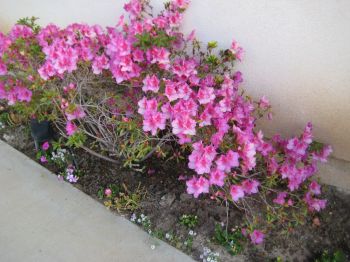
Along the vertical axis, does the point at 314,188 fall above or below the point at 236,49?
below

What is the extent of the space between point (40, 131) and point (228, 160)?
1.63 metres

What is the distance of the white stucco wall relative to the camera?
2.17m

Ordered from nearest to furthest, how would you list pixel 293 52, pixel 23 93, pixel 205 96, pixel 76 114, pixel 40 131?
1. pixel 205 96
2. pixel 293 52
3. pixel 76 114
4. pixel 23 93
5. pixel 40 131

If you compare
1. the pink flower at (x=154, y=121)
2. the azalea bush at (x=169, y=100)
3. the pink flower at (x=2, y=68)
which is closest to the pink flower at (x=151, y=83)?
the azalea bush at (x=169, y=100)

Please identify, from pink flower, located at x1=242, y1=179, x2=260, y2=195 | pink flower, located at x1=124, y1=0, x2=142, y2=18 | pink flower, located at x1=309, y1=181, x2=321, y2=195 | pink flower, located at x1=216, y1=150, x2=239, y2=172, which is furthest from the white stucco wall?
pink flower, located at x1=216, y1=150, x2=239, y2=172

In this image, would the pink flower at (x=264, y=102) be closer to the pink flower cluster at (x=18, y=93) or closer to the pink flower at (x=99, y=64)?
the pink flower at (x=99, y=64)

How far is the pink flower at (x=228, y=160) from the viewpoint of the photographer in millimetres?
2117

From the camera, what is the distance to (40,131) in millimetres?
2979

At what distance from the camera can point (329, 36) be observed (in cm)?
216

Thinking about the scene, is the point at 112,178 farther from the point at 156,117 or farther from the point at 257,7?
the point at 257,7

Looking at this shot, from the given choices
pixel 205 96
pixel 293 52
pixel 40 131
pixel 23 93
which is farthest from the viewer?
pixel 40 131

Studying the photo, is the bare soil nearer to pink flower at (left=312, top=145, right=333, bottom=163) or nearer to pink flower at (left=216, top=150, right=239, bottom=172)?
pink flower at (left=312, top=145, right=333, bottom=163)

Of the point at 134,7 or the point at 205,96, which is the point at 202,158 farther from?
the point at 134,7

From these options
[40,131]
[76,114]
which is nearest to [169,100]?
[76,114]
